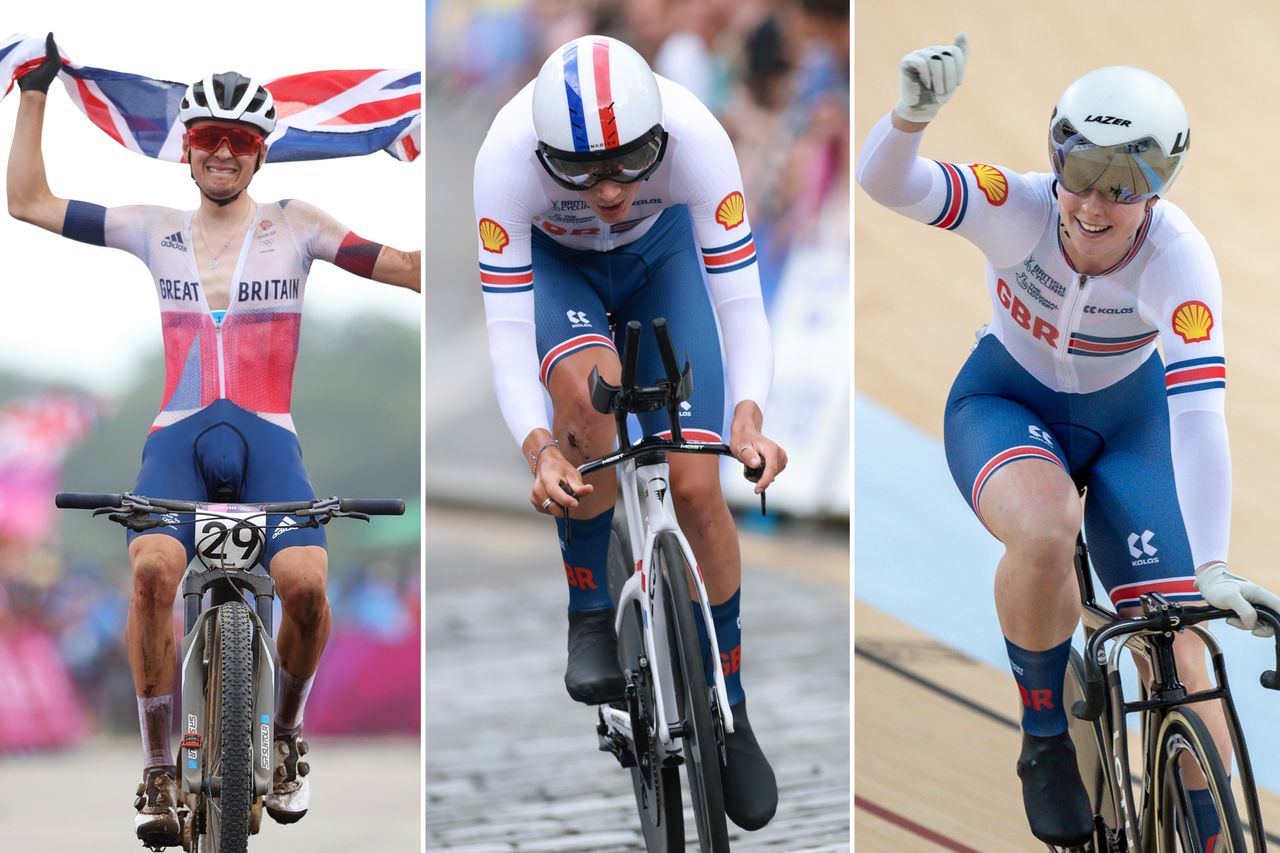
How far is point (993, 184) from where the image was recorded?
3500 millimetres

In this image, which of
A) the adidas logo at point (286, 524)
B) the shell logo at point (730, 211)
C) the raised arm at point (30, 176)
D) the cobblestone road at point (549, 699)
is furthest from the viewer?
the cobblestone road at point (549, 699)

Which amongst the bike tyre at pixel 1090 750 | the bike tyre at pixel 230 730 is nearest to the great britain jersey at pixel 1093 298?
the bike tyre at pixel 1090 750

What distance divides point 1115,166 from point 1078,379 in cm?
58

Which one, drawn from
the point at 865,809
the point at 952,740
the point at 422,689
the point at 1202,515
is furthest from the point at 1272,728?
the point at 422,689

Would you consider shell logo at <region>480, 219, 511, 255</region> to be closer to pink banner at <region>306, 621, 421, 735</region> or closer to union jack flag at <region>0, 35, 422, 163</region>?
union jack flag at <region>0, 35, 422, 163</region>

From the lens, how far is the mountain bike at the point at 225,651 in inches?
143

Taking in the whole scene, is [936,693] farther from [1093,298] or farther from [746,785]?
[1093,298]

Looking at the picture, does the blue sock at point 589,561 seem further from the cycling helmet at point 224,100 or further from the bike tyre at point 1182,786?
the cycling helmet at point 224,100

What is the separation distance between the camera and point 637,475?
3414 mm

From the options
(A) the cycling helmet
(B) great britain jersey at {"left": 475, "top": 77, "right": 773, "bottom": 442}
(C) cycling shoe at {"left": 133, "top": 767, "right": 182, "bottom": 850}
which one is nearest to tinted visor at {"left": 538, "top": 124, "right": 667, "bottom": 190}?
(B) great britain jersey at {"left": 475, "top": 77, "right": 773, "bottom": 442}

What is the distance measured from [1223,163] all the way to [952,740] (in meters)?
3.48

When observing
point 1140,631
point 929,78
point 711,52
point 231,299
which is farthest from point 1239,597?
point 711,52

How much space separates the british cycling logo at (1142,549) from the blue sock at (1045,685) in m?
0.25

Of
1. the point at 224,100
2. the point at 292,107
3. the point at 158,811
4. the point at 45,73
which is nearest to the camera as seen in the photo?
the point at 158,811
